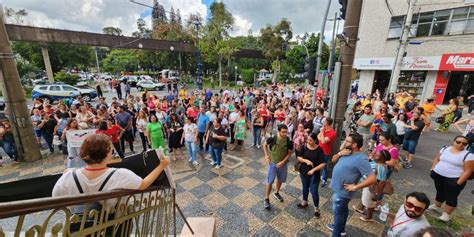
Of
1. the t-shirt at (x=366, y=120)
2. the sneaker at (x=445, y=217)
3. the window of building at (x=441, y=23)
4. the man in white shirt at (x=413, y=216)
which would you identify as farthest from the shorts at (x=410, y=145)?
the window of building at (x=441, y=23)

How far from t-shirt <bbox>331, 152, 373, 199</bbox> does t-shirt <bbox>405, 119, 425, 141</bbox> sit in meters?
3.89

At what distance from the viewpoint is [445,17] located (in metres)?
14.2

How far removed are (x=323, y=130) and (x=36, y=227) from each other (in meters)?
4.92

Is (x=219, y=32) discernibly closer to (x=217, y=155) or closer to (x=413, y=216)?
(x=217, y=155)

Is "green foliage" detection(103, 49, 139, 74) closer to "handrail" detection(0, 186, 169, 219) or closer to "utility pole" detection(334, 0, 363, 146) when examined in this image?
"utility pole" detection(334, 0, 363, 146)

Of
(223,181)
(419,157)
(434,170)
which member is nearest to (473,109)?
(419,157)

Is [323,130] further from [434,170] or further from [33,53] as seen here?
[33,53]

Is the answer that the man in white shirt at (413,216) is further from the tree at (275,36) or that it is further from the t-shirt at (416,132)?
the tree at (275,36)

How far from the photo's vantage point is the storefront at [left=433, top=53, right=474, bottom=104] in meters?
13.3

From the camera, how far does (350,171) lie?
10.1 ft

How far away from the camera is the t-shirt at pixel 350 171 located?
118 inches

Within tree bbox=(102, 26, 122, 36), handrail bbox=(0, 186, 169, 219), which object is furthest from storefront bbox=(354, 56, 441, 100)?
tree bbox=(102, 26, 122, 36)

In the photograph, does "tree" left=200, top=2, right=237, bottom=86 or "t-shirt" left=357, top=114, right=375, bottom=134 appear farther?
"tree" left=200, top=2, right=237, bottom=86

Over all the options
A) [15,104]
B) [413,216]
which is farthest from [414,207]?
[15,104]
